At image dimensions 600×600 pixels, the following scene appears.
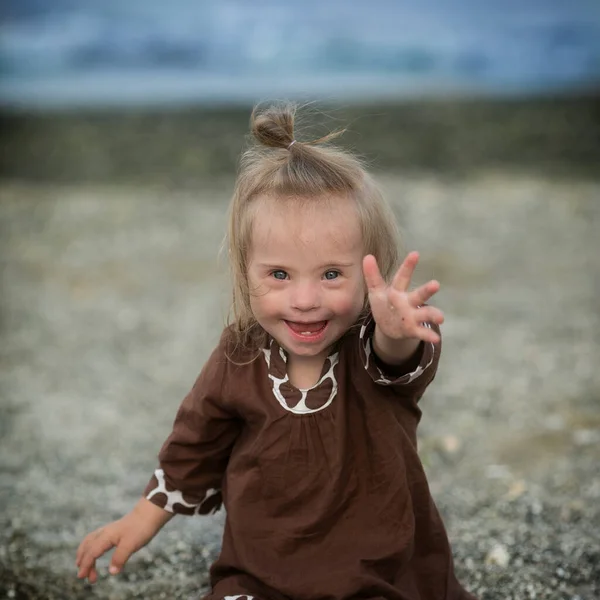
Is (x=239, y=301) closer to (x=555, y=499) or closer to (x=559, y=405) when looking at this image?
(x=555, y=499)

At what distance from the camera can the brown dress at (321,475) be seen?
2295mm

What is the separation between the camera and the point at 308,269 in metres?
2.16

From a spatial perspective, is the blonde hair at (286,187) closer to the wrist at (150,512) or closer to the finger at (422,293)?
the finger at (422,293)

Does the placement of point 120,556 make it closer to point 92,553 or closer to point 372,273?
point 92,553

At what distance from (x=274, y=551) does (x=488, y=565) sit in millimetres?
1124

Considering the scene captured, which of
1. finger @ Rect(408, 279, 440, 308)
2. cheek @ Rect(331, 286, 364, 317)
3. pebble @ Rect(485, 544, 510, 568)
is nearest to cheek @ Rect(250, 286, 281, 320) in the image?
cheek @ Rect(331, 286, 364, 317)

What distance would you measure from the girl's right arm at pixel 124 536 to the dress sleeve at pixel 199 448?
1.6 inches

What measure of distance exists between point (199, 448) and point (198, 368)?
11.6ft

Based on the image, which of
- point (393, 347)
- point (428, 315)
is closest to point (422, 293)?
point (428, 315)

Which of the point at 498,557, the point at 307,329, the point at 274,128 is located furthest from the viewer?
the point at 498,557

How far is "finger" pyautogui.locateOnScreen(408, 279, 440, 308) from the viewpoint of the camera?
1.87 meters

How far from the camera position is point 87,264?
8.48 meters

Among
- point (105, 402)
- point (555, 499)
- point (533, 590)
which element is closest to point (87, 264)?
point (105, 402)

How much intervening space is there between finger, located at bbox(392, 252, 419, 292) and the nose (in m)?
0.25
